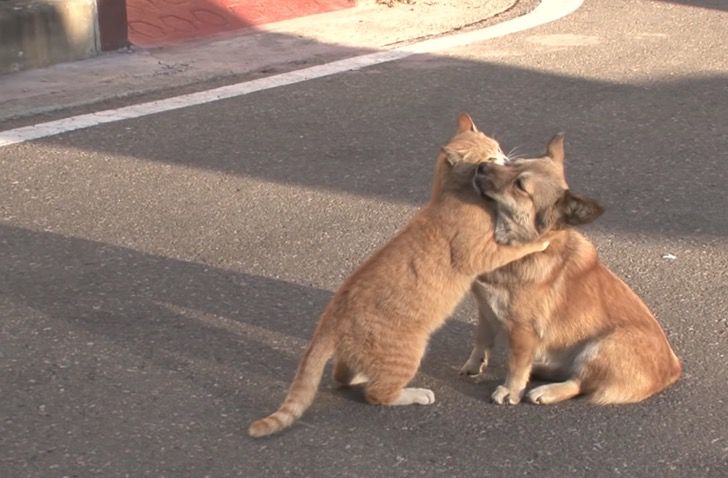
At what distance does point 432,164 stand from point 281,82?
5.85 feet

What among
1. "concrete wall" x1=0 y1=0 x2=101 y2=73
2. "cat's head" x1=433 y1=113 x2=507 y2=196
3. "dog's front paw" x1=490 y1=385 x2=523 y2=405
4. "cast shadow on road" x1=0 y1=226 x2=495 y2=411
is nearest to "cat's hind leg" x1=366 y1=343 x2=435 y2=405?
"cast shadow on road" x1=0 y1=226 x2=495 y2=411

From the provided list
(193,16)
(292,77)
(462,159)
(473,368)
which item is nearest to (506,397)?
(473,368)

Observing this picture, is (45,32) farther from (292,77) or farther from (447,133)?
(447,133)

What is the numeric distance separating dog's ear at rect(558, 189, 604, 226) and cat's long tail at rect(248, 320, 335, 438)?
888 mm

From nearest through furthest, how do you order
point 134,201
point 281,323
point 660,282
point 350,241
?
point 281,323
point 660,282
point 350,241
point 134,201

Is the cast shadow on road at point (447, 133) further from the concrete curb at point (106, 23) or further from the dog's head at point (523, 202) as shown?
the dog's head at point (523, 202)

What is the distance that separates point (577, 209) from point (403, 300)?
0.66 m

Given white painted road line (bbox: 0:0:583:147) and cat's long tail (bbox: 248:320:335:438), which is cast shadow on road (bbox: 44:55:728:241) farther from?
cat's long tail (bbox: 248:320:335:438)

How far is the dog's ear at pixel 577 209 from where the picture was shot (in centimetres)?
445

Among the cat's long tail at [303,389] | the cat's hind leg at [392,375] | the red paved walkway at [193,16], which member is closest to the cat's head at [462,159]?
the cat's hind leg at [392,375]

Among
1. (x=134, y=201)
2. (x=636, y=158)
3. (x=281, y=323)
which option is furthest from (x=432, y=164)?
(x=281, y=323)

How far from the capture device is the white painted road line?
772cm

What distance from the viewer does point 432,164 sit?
7.35 metres

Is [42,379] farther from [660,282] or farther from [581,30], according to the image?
[581,30]
